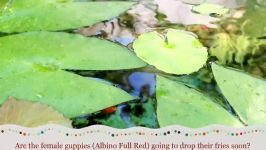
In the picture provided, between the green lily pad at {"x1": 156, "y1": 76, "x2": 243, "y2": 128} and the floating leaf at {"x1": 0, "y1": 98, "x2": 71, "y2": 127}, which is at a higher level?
the green lily pad at {"x1": 156, "y1": 76, "x2": 243, "y2": 128}

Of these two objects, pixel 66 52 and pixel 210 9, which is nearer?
pixel 66 52

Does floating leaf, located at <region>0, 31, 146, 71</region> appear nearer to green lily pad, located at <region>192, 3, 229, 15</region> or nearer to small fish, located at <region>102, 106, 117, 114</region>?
small fish, located at <region>102, 106, 117, 114</region>

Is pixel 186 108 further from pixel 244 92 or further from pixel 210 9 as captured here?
pixel 210 9

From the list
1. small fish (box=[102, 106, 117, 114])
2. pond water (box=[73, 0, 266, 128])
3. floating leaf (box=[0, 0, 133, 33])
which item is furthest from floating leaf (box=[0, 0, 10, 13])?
small fish (box=[102, 106, 117, 114])

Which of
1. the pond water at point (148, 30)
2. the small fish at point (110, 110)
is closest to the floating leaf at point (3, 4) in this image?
the pond water at point (148, 30)

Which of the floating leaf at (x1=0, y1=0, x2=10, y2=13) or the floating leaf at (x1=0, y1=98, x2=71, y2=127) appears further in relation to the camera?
the floating leaf at (x1=0, y1=0, x2=10, y2=13)

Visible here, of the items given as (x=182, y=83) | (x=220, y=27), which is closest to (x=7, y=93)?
(x=182, y=83)

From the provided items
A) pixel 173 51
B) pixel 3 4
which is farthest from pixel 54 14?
pixel 173 51

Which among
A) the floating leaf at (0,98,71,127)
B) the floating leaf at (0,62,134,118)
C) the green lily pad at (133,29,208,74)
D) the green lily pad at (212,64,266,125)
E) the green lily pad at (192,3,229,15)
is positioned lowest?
the floating leaf at (0,98,71,127)
